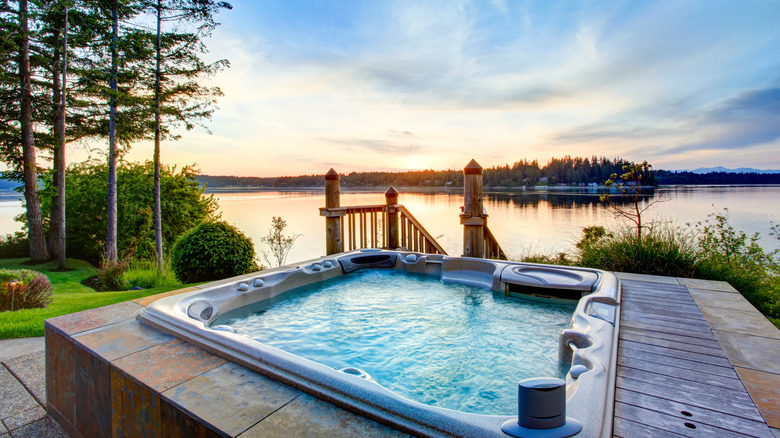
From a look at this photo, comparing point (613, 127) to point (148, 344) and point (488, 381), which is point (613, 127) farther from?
point (148, 344)

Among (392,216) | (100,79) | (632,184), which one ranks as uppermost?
(100,79)

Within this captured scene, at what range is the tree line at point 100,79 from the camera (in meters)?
7.10

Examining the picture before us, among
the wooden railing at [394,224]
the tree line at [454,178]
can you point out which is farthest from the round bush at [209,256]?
A: the tree line at [454,178]

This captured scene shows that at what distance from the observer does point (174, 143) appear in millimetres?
7930

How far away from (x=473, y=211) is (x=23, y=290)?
5.15 metres

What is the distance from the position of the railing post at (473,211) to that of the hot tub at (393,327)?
63 centimetres

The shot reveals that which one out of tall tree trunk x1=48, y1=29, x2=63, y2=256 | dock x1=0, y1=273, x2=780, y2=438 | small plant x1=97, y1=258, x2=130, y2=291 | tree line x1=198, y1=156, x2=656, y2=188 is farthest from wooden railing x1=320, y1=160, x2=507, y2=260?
tree line x1=198, y1=156, x2=656, y2=188

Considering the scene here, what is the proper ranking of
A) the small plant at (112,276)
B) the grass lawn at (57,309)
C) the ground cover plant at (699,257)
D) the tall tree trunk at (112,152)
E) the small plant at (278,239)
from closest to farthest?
the grass lawn at (57,309)
the ground cover plant at (699,257)
the small plant at (112,276)
the tall tree trunk at (112,152)
the small plant at (278,239)

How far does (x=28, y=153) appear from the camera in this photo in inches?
322

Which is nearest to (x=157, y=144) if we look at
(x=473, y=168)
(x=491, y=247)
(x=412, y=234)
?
(x=412, y=234)

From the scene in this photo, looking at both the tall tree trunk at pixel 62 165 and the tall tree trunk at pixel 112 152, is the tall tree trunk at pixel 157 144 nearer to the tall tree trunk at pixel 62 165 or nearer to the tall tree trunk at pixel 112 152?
Answer: the tall tree trunk at pixel 112 152

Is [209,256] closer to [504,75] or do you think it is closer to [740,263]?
[504,75]

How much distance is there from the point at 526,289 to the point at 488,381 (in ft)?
4.83

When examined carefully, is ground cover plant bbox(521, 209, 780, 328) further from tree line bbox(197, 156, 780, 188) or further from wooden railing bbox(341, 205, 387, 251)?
tree line bbox(197, 156, 780, 188)
